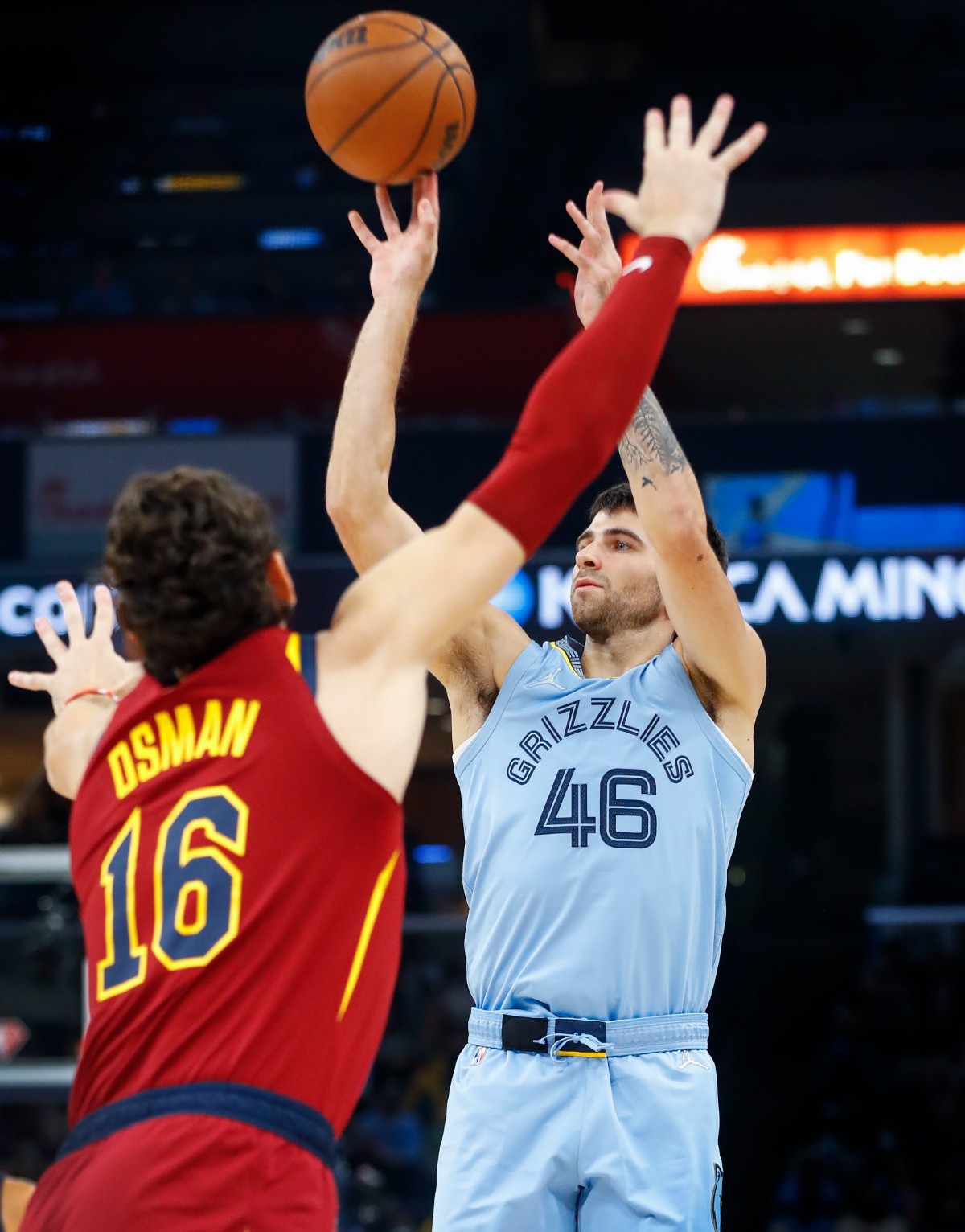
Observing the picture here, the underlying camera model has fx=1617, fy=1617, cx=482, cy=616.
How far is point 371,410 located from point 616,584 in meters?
1.14

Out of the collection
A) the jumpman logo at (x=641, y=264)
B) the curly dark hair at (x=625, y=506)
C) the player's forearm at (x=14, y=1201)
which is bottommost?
the player's forearm at (x=14, y=1201)

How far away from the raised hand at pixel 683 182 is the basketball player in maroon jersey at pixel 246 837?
38 centimetres

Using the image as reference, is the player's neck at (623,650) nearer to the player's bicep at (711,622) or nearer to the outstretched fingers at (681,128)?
the player's bicep at (711,622)

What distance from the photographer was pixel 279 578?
226cm

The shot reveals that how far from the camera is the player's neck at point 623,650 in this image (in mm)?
3992

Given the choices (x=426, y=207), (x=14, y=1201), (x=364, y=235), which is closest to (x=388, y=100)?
(x=364, y=235)

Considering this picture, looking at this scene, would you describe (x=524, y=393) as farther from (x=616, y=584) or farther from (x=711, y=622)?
(x=711, y=622)

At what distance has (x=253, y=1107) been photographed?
201 centimetres

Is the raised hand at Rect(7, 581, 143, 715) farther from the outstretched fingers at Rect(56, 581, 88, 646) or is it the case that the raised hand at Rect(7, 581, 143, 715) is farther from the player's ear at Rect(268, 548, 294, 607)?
the player's ear at Rect(268, 548, 294, 607)

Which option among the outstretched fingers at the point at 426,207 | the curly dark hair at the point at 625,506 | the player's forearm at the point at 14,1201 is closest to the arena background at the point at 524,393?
the player's forearm at the point at 14,1201

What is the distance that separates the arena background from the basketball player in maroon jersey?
832 cm

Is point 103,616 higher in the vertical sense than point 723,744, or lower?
higher

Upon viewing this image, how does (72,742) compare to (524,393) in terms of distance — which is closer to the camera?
(72,742)

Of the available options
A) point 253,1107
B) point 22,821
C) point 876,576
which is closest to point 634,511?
point 253,1107
